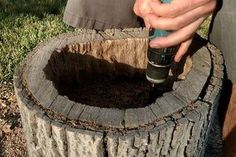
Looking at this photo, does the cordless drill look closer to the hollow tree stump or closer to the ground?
the hollow tree stump

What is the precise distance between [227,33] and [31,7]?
2.40 metres

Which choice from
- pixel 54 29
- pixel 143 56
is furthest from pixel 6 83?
pixel 143 56

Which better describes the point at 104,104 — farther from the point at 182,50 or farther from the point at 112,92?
the point at 182,50

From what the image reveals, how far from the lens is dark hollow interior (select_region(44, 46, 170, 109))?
212 cm

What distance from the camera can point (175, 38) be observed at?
1798mm

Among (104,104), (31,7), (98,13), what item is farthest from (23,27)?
(104,104)

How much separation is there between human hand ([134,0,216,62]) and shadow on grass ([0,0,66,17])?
7.53 ft

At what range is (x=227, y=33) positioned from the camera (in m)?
2.07

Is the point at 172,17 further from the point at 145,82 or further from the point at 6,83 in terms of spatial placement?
the point at 6,83

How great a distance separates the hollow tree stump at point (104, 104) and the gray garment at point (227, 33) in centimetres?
9

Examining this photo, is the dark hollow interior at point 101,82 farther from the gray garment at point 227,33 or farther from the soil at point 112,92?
the gray garment at point 227,33

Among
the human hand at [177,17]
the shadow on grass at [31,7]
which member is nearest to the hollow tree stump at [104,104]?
the human hand at [177,17]

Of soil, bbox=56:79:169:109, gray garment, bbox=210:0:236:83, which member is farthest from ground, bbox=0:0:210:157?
gray garment, bbox=210:0:236:83

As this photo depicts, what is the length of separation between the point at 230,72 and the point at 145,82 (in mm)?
441
